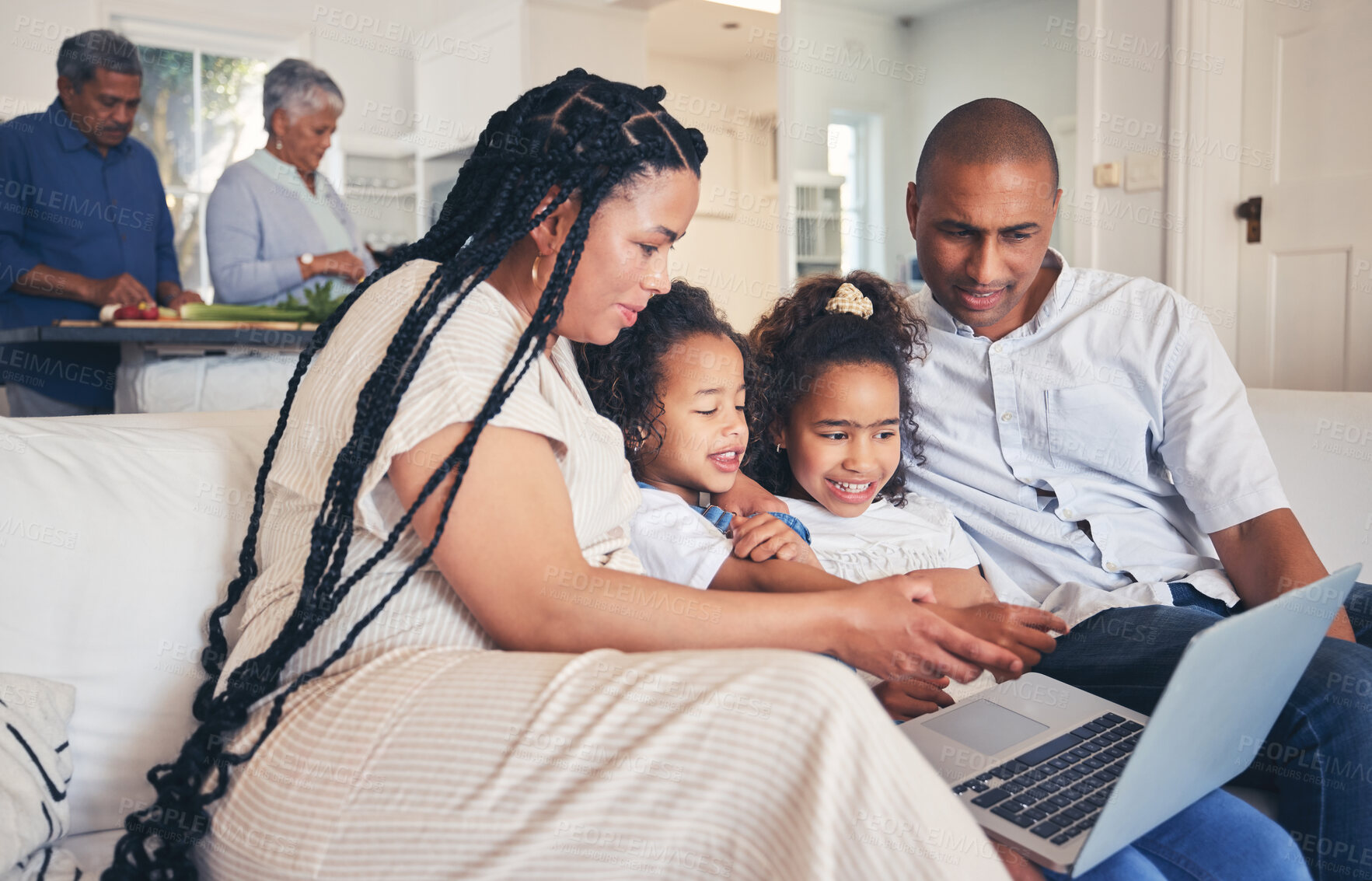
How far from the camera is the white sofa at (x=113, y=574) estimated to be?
44.3 inches

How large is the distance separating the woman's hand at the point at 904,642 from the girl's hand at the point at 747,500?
0.52 meters

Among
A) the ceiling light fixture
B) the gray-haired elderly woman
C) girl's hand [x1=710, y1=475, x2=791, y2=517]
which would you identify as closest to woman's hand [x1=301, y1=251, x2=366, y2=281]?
the gray-haired elderly woman

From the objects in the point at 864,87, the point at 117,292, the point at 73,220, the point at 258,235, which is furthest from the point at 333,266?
the point at 864,87

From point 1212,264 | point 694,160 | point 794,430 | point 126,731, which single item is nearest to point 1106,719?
point 794,430

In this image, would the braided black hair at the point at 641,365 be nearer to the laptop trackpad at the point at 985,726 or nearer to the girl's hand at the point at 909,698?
the girl's hand at the point at 909,698

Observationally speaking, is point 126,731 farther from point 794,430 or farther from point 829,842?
point 794,430

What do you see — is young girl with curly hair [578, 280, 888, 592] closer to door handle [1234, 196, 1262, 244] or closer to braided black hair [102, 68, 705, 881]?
braided black hair [102, 68, 705, 881]

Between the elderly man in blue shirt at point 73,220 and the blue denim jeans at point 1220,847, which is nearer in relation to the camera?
the blue denim jeans at point 1220,847

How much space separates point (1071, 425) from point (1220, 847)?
0.79 meters

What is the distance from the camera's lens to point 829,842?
71 centimetres

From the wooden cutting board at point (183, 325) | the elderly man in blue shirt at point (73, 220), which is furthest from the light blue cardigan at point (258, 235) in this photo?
the wooden cutting board at point (183, 325)

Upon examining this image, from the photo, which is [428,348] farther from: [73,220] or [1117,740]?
[73,220]

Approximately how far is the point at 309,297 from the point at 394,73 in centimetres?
384

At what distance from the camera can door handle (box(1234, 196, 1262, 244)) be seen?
323 cm
